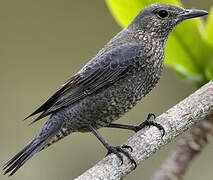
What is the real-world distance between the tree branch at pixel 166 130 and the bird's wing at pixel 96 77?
365 millimetres

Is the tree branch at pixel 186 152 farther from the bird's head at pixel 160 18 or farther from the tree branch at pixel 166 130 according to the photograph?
the bird's head at pixel 160 18

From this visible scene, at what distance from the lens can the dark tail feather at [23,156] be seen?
112 inches

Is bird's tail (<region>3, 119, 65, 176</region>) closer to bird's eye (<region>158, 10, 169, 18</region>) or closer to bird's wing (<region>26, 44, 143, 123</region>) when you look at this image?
bird's wing (<region>26, 44, 143, 123</region>)

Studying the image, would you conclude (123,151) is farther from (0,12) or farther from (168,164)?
(0,12)

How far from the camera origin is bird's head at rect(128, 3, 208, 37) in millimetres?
3035

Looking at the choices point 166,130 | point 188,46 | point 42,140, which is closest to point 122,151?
point 166,130

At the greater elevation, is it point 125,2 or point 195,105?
point 125,2

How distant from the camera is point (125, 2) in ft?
10.1

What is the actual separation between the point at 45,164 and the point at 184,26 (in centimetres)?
219

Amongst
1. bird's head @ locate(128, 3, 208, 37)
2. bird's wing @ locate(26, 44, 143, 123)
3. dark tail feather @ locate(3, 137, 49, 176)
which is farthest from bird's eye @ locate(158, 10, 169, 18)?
dark tail feather @ locate(3, 137, 49, 176)

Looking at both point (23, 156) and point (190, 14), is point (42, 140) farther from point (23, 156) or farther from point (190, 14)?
point (190, 14)

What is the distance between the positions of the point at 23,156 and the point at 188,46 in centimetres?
119

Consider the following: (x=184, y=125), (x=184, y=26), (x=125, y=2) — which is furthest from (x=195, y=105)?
(x=125, y=2)

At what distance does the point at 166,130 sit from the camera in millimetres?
2793
